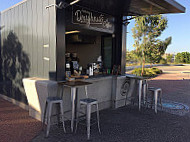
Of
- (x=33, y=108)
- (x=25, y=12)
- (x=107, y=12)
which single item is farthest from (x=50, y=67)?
(x=107, y=12)

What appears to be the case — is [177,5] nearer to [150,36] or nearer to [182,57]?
[150,36]

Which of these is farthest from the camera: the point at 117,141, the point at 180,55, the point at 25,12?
the point at 180,55

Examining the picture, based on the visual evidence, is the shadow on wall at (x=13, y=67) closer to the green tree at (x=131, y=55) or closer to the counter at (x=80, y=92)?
the counter at (x=80, y=92)

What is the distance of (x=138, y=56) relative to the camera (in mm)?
12031

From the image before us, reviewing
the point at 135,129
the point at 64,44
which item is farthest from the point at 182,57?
the point at 64,44

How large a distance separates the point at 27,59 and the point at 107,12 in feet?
8.79

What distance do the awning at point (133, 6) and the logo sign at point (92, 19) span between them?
134mm

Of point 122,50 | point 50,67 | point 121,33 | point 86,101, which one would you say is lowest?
point 86,101

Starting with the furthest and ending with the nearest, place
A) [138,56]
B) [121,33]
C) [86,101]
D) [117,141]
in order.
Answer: [138,56], [121,33], [86,101], [117,141]

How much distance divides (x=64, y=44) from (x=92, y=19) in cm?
128

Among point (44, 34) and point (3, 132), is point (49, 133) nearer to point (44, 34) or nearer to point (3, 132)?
point (3, 132)

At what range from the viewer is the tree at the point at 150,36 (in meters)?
10.8

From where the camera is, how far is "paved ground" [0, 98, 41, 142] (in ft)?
9.69

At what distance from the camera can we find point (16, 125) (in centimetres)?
349
